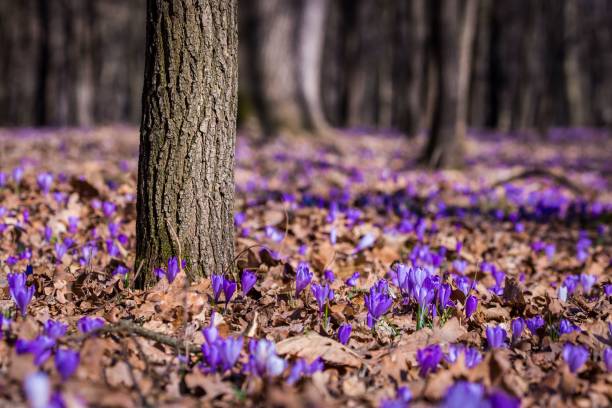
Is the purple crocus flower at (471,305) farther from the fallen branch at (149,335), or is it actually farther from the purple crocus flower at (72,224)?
the purple crocus flower at (72,224)

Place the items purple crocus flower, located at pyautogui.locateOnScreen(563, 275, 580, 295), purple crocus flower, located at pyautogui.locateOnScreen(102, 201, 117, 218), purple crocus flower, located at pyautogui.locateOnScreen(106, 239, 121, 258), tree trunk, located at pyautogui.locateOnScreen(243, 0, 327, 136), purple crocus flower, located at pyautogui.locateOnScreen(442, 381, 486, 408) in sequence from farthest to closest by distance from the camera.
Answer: tree trunk, located at pyautogui.locateOnScreen(243, 0, 327, 136) < purple crocus flower, located at pyautogui.locateOnScreen(102, 201, 117, 218) < purple crocus flower, located at pyautogui.locateOnScreen(106, 239, 121, 258) < purple crocus flower, located at pyautogui.locateOnScreen(563, 275, 580, 295) < purple crocus flower, located at pyautogui.locateOnScreen(442, 381, 486, 408)

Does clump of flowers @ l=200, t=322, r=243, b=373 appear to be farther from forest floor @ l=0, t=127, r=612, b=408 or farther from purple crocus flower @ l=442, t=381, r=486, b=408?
purple crocus flower @ l=442, t=381, r=486, b=408

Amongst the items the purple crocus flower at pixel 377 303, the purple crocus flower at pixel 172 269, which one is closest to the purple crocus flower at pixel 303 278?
the purple crocus flower at pixel 377 303

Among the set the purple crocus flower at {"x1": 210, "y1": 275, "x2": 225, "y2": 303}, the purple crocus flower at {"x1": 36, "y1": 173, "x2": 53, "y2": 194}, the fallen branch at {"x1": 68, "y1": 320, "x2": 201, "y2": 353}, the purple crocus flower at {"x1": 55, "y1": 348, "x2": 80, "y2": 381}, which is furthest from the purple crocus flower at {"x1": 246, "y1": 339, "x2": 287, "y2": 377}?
the purple crocus flower at {"x1": 36, "y1": 173, "x2": 53, "y2": 194}

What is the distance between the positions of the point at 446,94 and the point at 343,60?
2144 cm

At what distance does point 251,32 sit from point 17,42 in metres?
22.7

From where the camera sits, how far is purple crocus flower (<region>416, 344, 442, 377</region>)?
7.19 ft

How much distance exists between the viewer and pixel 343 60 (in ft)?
96.1

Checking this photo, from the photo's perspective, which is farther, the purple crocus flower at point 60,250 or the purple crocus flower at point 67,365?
the purple crocus flower at point 60,250

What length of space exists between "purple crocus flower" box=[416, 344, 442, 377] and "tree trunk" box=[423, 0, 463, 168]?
263 inches

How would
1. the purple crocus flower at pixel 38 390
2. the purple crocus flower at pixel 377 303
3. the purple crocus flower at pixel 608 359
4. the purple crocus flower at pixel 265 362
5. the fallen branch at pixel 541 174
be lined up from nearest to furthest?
the purple crocus flower at pixel 38 390
the purple crocus flower at pixel 265 362
the purple crocus flower at pixel 608 359
the purple crocus flower at pixel 377 303
the fallen branch at pixel 541 174

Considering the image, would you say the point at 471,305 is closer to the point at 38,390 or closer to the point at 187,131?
the point at 187,131

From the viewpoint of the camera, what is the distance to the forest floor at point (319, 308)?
208 cm

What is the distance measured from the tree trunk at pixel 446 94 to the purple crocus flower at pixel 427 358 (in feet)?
21.9
